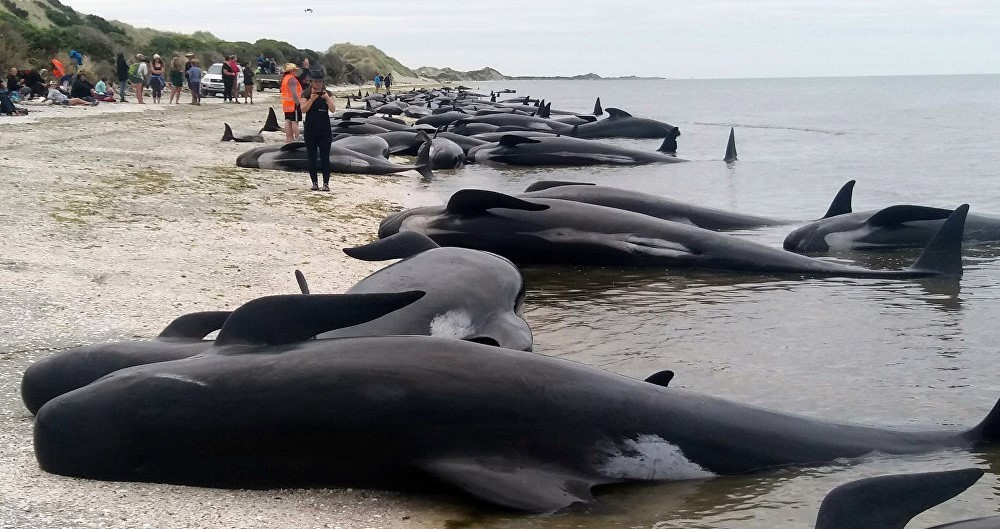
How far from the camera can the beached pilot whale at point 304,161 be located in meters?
16.8

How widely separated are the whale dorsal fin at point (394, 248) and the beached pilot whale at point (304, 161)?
10.2 meters

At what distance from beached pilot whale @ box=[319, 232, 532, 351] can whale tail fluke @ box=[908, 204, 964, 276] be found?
3925 millimetres

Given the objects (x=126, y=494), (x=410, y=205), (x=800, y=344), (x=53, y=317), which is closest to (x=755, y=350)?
(x=800, y=344)

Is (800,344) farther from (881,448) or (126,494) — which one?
(126,494)

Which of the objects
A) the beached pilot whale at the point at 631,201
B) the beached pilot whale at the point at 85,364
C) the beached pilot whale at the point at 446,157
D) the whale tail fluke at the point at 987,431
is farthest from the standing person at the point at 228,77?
the whale tail fluke at the point at 987,431

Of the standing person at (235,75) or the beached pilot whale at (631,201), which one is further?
the standing person at (235,75)

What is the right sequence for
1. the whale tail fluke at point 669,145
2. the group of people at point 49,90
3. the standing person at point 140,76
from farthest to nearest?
the standing person at point 140,76, the group of people at point 49,90, the whale tail fluke at point 669,145

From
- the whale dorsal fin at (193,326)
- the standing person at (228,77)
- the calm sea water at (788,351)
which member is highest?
the standing person at (228,77)

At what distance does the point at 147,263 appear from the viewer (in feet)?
24.9

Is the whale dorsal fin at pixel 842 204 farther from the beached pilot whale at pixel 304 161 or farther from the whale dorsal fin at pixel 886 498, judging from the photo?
the whale dorsal fin at pixel 886 498

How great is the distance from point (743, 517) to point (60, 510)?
262cm

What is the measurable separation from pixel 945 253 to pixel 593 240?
302 centimetres

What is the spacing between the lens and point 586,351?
20.5 feet

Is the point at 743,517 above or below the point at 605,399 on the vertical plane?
below
